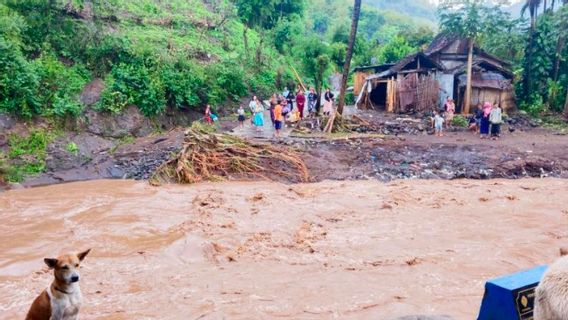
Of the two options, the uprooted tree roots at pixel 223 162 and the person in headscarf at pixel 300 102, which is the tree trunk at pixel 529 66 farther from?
the uprooted tree roots at pixel 223 162

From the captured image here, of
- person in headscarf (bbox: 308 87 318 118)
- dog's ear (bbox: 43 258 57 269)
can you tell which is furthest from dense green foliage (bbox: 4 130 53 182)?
person in headscarf (bbox: 308 87 318 118)

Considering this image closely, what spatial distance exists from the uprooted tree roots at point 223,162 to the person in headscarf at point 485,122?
26.3 feet

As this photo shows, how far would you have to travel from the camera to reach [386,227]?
952 centimetres

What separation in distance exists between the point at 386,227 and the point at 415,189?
3145 millimetres

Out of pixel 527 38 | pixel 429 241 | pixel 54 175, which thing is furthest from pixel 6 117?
pixel 527 38

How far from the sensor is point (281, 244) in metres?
8.51

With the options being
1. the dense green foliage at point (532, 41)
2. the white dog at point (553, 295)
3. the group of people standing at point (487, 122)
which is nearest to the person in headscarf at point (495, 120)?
the group of people standing at point (487, 122)

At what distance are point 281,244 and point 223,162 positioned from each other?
5.89 m

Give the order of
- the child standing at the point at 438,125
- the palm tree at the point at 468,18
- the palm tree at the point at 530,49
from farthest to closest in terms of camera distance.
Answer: the palm tree at the point at 530,49
the palm tree at the point at 468,18
the child standing at the point at 438,125

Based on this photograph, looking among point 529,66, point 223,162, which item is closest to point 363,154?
point 223,162

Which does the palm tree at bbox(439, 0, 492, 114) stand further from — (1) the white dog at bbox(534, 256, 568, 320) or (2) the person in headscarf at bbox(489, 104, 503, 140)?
(1) the white dog at bbox(534, 256, 568, 320)

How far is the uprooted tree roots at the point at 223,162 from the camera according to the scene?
1344cm

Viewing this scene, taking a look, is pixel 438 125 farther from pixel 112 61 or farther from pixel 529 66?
pixel 112 61

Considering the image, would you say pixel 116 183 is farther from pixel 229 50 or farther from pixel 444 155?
pixel 229 50
